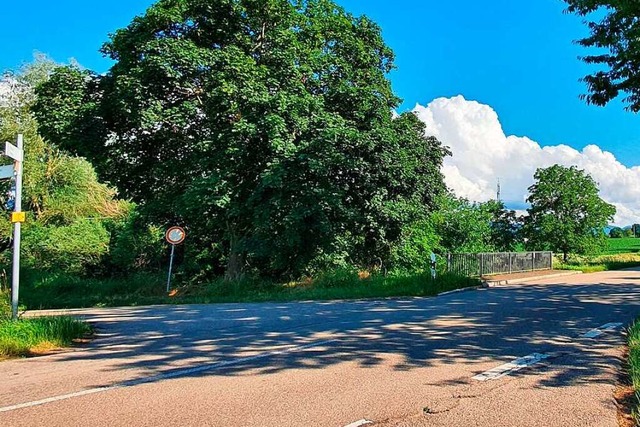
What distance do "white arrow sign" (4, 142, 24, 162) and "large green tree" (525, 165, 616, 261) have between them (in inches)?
1704

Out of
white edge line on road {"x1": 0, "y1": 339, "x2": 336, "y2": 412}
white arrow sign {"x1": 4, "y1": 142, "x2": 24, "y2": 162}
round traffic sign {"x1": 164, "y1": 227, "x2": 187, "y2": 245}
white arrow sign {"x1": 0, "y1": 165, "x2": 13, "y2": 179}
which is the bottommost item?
white edge line on road {"x1": 0, "y1": 339, "x2": 336, "y2": 412}

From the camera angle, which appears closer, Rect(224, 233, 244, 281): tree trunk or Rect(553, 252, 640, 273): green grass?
Rect(224, 233, 244, 281): tree trunk

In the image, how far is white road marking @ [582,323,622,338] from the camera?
856 cm

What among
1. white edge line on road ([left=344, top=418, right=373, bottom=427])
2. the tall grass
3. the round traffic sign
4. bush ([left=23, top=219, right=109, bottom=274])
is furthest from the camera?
bush ([left=23, top=219, right=109, bottom=274])

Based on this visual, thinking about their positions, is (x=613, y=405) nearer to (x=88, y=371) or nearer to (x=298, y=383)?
(x=298, y=383)

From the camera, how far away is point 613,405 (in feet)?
15.5

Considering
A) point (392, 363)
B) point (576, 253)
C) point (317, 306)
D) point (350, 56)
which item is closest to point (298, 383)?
point (392, 363)

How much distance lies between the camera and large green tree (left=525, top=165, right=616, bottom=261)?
4416 centimetres

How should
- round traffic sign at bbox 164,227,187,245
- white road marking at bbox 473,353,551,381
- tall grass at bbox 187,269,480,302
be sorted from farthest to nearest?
round traffic sign at bbox 164,227,187,245 < tall grass at bbox 187,269,480,302 < white road marking at bbox 473,353,551,381

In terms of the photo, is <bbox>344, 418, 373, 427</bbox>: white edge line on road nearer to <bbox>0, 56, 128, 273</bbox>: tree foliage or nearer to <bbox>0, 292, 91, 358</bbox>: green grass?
<bbox>0, 292, 91, 358</bbox>: green grass

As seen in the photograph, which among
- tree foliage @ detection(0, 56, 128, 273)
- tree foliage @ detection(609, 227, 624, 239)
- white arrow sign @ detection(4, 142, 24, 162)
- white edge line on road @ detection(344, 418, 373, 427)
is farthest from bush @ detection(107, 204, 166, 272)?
tree foliage @ detection(609, 227, 624, 239)

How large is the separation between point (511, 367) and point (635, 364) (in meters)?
1.39

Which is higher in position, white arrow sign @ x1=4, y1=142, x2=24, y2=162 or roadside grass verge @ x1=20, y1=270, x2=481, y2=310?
white arrow sign @ x1=4, y1=142, x2=24, y2=162

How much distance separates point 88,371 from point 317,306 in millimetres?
8017
